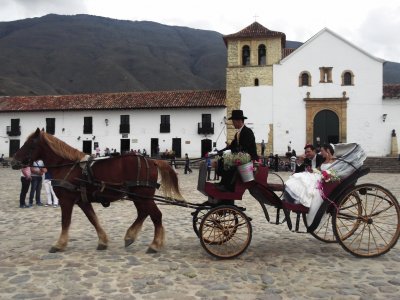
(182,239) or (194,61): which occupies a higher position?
(194,61)

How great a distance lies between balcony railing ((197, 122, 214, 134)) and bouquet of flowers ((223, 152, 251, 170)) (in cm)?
2758

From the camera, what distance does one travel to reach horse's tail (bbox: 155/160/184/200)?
5773mm

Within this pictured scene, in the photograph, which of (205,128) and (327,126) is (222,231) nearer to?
(205,128)

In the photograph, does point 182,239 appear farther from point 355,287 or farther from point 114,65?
point 114,65

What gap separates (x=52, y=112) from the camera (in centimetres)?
3531

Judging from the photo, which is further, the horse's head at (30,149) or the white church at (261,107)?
the white church at (261,107)

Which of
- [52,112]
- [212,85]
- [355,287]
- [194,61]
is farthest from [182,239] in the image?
[194,61]

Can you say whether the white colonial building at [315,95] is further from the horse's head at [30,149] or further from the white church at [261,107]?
the horse's head at [30,149]

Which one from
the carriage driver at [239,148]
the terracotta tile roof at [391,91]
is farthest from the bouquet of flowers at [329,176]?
the terracotta tile roof at [391,91]

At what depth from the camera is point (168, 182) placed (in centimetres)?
579

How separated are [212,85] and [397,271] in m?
91.8

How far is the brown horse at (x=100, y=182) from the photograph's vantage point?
17.9 ft

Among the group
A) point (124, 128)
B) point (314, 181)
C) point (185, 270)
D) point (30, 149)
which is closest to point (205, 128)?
point (124, 128)

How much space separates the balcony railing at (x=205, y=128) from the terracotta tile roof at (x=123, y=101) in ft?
5.46
